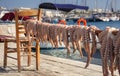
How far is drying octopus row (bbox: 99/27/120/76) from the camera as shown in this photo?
2863mm

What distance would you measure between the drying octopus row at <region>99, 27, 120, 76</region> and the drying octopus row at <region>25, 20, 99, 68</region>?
249mm

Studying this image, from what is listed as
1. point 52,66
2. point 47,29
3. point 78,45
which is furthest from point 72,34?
point 52,66

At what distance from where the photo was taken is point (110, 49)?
2928 millimetres

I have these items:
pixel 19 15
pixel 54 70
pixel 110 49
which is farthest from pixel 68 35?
pixel 54 70

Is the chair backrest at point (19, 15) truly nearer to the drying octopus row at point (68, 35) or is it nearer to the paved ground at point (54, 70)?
the paved ground at point (54, 70)

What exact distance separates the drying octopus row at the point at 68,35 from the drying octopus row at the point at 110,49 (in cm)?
25

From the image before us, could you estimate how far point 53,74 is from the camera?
18.7 ft

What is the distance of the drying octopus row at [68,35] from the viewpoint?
3297 mm

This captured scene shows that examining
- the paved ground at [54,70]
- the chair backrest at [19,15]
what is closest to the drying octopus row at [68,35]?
the chair backrest at [19,15]

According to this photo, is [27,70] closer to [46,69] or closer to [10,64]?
[46,69]

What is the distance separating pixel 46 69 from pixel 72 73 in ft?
2.15

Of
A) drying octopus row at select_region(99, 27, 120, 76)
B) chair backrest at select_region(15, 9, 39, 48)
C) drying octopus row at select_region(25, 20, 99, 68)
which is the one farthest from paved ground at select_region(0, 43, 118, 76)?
drying octopus row at select_region(99, 27, 120, 76)

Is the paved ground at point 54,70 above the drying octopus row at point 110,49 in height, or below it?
below

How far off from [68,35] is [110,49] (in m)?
0.89
